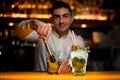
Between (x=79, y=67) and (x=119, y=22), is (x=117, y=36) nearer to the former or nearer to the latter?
(x=119, y=22)

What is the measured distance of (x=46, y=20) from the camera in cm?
465

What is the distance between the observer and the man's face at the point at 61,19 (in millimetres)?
3396

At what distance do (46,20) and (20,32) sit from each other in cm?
175

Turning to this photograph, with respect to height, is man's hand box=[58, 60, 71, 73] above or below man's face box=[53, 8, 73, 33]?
below

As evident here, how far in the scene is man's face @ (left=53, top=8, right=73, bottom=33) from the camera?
134 inches

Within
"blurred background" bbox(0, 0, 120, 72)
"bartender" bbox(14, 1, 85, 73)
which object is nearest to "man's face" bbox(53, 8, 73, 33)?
"bartender" bbox(14, 1, 85, 73)

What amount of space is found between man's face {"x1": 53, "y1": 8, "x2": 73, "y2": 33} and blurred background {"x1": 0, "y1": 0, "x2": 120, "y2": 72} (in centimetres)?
116

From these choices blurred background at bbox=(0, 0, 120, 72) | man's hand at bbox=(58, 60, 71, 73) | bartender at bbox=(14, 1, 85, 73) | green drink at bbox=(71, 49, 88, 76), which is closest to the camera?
green drink at bbox=(71, 49, 88, 76)

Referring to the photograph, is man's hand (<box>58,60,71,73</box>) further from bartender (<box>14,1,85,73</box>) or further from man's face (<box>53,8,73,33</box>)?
man's face (<box>53,8,73,33</box>)

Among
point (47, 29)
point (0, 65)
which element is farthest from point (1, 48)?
point (47, 29)

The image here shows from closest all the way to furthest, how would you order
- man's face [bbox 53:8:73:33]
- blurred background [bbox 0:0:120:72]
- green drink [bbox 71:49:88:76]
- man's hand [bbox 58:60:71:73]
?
green drink [bbox 71:49:88:76], man's hand [bbox 58:60:71:73], man's face [bbox 53:8:73:33], blurred background [bbox 0:0:120:72]

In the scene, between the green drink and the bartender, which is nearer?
the green drink

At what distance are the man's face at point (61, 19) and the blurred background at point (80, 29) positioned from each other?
3.79 feet

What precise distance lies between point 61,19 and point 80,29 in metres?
1.46
